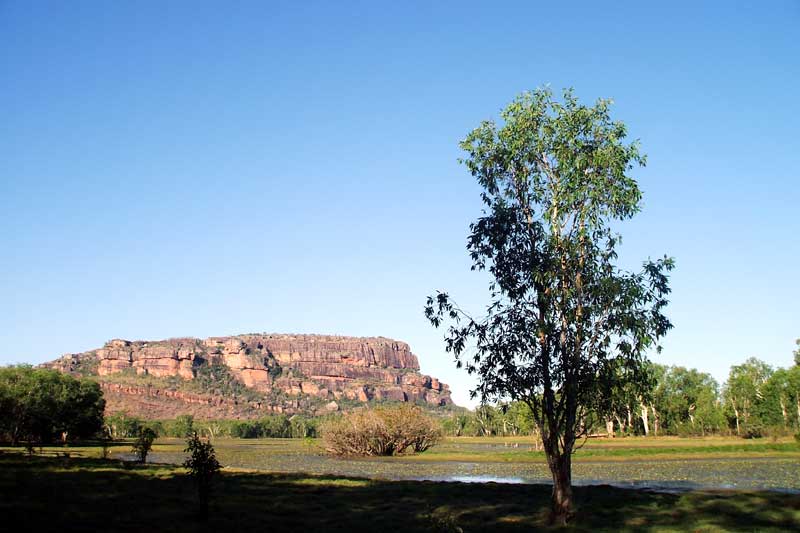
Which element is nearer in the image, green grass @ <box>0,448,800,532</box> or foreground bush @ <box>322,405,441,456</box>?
green grass @ <box>0,448,800,532</box>

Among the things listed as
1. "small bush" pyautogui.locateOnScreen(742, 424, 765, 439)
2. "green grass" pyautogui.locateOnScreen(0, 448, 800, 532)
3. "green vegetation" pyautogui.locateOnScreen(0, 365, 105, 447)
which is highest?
"green vegetation" pyautogui.locateOnScreen(0, 365, 105, 447)

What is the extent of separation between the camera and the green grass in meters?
21.7

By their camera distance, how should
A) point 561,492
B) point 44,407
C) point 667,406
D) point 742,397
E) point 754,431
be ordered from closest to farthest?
point 561,492 < point 44,407 < point 754,431 < point 742,397 < point 667,406

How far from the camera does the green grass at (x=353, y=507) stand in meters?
21.7

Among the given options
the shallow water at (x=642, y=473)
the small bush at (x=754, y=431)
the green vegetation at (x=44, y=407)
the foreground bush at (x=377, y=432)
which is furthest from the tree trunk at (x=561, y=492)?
the small bush at (x=754, y=431)

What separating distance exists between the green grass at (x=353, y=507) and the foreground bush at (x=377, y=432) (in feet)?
134

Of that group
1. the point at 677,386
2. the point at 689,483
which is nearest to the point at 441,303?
the point at 689,483

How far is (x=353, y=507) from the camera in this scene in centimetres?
2730

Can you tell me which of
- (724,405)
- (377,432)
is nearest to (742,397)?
(724,405)

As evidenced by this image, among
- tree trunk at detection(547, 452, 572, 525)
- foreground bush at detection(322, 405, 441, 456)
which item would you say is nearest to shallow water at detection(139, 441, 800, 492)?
foreground bush at detection(322, 405, 441, 456)

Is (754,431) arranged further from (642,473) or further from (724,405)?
(642,473)

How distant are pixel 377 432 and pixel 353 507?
51.6m

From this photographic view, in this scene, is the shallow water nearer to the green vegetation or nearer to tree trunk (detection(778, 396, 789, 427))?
tree trunk (detection(778, 396, 789, 427))

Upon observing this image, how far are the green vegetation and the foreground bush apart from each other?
33769 millimetres
